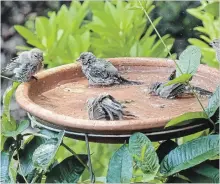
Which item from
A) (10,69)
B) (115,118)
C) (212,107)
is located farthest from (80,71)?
(212,107)

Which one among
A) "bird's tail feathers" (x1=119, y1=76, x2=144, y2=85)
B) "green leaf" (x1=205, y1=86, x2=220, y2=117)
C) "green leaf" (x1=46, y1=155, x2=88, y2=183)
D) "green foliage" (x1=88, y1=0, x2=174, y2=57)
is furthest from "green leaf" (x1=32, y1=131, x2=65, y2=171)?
"green foliage" (x1=88, y1=0, x2=174, y2=57)

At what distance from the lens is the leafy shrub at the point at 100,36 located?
2121 millimetres

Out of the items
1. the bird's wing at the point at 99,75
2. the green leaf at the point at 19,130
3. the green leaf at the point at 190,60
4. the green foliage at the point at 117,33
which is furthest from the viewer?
the green foliage at the point at 117,33

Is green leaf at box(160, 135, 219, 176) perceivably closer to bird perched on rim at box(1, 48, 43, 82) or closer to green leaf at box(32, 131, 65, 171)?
green leaf at box(32, 131, 65, 171)

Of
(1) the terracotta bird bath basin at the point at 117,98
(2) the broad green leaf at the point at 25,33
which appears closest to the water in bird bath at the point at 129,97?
(1) the terracotta bird bath basin at the point at 117,98

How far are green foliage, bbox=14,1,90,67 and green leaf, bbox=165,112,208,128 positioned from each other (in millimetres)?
1023

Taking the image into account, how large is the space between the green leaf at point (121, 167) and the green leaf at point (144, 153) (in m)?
0.03

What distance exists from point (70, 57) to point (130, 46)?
241mm

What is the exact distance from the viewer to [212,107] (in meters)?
1.19

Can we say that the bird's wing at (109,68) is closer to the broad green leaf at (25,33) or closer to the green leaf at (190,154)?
the green leaf at (190,154)

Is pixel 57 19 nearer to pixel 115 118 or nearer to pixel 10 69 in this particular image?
pixel 10 69

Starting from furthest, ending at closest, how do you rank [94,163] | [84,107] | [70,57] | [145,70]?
[70,57] → [94,163] → [145,70] → [84,107]

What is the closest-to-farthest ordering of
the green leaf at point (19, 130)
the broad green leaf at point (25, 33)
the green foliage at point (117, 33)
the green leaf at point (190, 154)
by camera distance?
the green leaf at point (190, 154)
the green leaf at point (19, 130)
the green foliage at point (117, 33)
the broad green leaf at point (25, 33)

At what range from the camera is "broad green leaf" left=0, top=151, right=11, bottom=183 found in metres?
1.35
